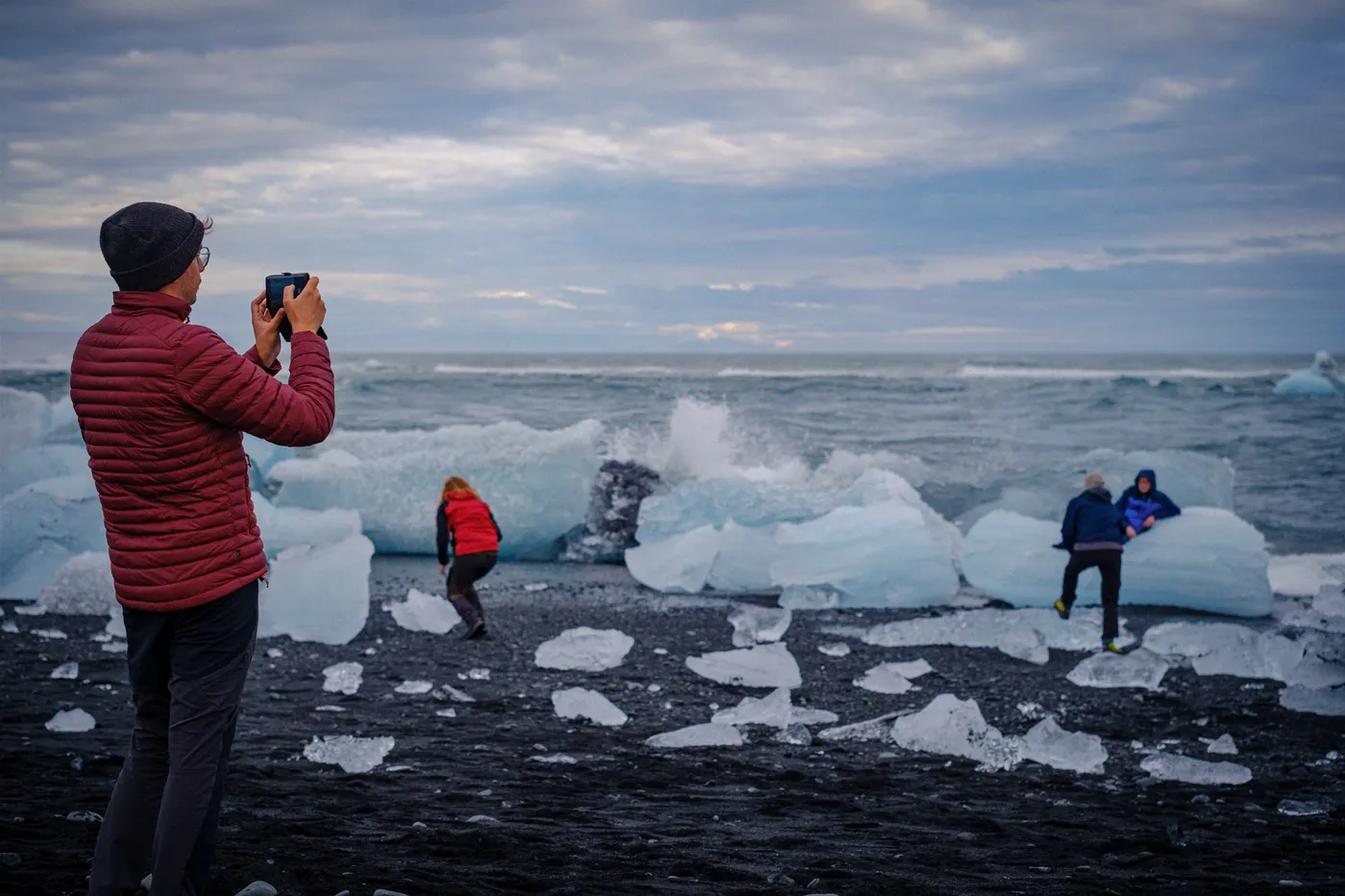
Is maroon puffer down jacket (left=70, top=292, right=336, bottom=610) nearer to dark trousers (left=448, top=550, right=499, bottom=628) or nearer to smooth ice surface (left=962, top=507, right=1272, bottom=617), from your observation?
dark trousers (left=448, top=550, right=499, bottom=628)

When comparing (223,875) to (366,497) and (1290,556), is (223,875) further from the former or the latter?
(1290,556)

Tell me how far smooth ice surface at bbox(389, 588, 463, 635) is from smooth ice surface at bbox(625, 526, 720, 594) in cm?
235

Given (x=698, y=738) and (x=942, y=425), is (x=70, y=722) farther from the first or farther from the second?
(x=942, y=425)

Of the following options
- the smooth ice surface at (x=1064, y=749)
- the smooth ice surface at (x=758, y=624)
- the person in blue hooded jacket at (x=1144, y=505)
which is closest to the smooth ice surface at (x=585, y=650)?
the smooth ice surface at (x=758, y=624)

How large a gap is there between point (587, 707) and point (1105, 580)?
4.41 metres

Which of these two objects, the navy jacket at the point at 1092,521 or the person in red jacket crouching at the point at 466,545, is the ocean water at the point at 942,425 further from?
the person in red jacket crouching at the point at 466,545

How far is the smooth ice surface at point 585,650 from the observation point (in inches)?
268

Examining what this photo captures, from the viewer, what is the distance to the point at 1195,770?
4.94m

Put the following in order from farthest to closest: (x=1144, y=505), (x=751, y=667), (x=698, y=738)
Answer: (x=1144, y=505) < (x=751, y=667) < (x=698, y=738)

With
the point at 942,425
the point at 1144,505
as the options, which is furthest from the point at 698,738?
the point at 942,425

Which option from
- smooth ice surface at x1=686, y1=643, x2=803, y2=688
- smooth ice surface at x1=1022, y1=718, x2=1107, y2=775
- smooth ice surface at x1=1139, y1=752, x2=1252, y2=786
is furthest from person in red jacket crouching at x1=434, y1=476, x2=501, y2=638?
smooth ice surface at x1=1139, y1=752, x2=1252, y2=786

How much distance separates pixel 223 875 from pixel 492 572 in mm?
7728

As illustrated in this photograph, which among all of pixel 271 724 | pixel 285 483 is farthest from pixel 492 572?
pixel 271 724

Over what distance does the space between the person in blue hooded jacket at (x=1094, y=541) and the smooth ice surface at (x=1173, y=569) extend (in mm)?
1301
